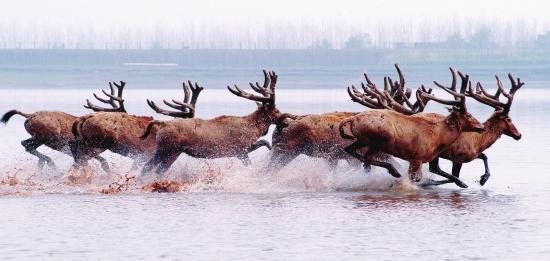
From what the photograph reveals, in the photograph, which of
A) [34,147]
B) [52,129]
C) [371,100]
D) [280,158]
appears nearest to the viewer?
[280,158]

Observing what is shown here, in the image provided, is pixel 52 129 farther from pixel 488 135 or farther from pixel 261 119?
pixel 488 135

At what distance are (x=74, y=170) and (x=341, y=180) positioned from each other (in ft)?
15.6

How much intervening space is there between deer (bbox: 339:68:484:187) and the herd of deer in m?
0.02

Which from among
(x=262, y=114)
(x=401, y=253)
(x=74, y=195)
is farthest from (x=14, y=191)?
(x=401, y=253)

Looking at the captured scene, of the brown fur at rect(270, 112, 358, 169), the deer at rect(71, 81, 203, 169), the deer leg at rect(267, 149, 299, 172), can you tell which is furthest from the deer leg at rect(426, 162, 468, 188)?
the deer at rect(71, 81, 203, 169)

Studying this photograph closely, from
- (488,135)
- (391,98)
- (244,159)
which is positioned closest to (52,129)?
(244,159)

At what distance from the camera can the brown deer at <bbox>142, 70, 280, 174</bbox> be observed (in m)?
26.0

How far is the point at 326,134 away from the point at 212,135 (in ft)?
6.43

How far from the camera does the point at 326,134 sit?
2603 cm

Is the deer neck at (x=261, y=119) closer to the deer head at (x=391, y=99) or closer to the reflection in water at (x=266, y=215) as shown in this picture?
the reflection in water at (x=266, y=215)

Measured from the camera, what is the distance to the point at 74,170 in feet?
88.0

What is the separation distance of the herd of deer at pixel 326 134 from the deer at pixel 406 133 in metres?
0.02

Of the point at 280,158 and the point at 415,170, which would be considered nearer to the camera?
the point at 415,170

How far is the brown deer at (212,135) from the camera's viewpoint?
25969mm
